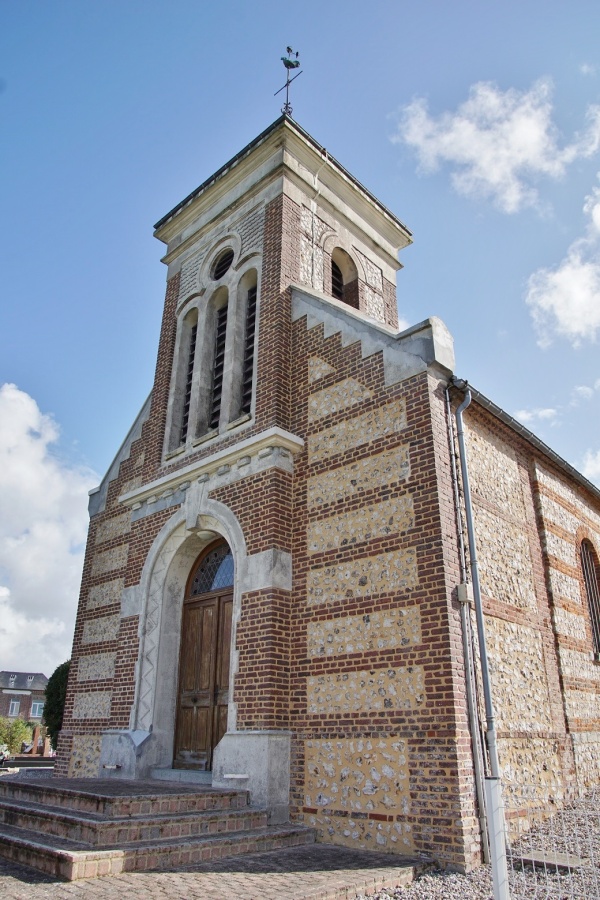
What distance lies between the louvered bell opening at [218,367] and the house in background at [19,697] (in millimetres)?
65493

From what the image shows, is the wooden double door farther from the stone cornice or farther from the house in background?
the house in background

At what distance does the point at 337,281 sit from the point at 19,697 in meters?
69.9

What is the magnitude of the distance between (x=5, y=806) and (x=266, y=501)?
4705 mm

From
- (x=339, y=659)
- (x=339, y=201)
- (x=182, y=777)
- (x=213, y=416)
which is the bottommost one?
(x=182, y=777)

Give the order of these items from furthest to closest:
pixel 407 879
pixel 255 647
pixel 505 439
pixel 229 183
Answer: pixel 229 183 < pixel 505 439 < pixel 255 647 < pixel 407 879

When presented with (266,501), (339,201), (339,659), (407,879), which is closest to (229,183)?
(339,201)

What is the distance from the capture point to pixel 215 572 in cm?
1036

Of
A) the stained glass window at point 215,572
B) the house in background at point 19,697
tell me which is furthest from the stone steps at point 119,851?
the house in background at point 19,697

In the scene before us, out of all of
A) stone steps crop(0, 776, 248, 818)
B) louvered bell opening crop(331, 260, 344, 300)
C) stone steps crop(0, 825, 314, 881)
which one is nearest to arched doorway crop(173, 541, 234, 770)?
stone steps crop(0, 776, 248, 818)

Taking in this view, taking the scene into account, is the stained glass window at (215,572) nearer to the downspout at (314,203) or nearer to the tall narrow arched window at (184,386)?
the tall narrow arched window at (184,386)

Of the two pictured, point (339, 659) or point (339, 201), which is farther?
point (339, 201)

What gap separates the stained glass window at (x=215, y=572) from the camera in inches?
399

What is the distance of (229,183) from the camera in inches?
501

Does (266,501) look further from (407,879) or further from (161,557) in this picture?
(407,879)
